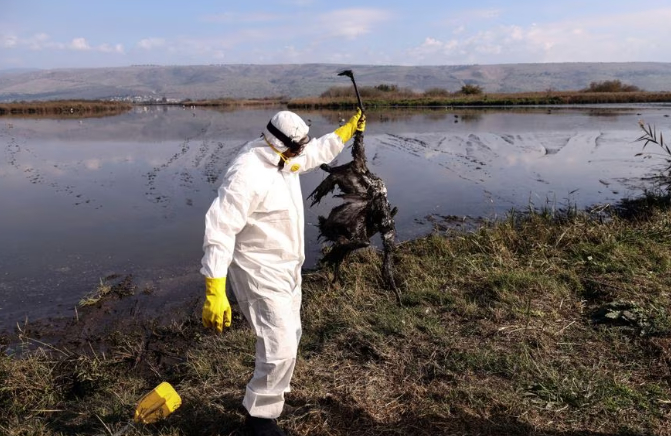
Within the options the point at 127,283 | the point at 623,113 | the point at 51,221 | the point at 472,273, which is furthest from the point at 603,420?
the point at 623,113

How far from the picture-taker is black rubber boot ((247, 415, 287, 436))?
10.0 ft

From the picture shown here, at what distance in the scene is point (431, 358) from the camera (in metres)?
3.89

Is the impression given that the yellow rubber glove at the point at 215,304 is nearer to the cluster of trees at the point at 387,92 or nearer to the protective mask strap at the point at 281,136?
the protective mask strap at the point at 281,136

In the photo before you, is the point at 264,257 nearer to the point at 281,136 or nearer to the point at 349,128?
the point at 281,136

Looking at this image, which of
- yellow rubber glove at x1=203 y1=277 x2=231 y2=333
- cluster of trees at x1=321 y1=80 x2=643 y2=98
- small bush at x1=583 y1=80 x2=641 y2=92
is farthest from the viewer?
small bush at x1=583 y1=80 x2=641 y2=92

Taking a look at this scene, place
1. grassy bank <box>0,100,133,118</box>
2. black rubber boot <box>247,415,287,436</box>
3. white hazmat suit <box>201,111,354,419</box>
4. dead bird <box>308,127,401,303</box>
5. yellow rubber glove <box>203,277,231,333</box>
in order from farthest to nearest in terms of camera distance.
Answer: grassy bank <box>0,100,133,118</box> → dead bird <box>308,127,401,303</box> → black rubber boot <box>247,415,287,436</box> → white hazmat suit <box>201,111,354,419</box> → yellow rubber glove <box>203,277,231,333</box>

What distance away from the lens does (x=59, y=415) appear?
3.75m

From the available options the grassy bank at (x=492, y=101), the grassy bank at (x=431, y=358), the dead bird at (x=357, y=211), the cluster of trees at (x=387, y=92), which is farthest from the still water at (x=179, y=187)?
the cluster of trees at (x=387, y=92)

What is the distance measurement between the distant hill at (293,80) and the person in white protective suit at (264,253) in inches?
3222

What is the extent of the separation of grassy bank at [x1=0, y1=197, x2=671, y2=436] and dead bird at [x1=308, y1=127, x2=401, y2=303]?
0.50 metres

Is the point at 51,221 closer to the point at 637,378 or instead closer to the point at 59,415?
the point at 59,415

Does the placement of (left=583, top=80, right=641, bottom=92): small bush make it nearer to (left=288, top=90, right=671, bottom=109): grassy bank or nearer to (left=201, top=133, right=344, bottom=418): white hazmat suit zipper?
(left=288, top=90, right=671, bottom=109): grassy bank

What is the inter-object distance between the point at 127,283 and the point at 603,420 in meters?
5.57

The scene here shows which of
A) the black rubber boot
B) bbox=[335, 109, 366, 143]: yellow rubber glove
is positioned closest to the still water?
bbox=[335, 109, 366, 143]: yellow rubber glove
